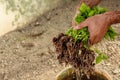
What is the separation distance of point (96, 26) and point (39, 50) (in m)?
1.30

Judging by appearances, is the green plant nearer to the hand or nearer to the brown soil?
the hand

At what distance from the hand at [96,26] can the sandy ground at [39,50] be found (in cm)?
93

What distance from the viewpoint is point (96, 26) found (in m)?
1.53

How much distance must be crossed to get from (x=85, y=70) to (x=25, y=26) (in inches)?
58.7

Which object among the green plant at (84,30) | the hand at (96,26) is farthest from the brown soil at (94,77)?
the hand at (96,26)

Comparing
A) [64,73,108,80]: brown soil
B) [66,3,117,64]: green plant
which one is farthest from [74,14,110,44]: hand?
[64,73,108,80]: brown soil

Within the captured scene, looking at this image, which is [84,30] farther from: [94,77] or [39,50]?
[39,50]

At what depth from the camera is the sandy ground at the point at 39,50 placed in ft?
8.20

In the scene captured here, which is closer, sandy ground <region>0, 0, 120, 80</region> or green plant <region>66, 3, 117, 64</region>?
green plant <region>66, 3, 117, 64</region>

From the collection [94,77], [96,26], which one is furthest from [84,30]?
[94,77]

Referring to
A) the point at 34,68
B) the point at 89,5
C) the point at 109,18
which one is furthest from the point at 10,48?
the point at 109,18

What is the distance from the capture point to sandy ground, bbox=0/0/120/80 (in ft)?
8.20

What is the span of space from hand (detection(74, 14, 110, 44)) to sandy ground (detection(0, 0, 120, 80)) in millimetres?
931

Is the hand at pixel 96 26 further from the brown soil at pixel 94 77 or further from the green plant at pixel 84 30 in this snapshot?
the brown soil at pixel 94 77
